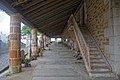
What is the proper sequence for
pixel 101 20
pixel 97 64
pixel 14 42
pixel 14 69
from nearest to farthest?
pixel 97 64 → pixel 14 69 → pixel 14 42 → pixel 101 20

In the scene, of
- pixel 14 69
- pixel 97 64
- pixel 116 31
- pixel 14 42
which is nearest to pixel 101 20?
pixel 116 31

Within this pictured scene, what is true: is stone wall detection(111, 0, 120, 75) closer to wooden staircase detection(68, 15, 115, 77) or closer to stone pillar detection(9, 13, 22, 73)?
wooden staircase detection(68, 15, 115, 77)

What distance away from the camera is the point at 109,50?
7.94 meters

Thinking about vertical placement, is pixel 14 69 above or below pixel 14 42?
below

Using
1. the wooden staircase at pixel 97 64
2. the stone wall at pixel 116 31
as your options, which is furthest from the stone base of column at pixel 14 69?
the stone wall at pixel 116 31

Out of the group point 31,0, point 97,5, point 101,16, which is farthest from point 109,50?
point 31,0

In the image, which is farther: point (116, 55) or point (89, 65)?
point (89, 65)

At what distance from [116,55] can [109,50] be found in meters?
0.53

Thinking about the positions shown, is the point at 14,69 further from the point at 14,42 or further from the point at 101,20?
the point at 101,20

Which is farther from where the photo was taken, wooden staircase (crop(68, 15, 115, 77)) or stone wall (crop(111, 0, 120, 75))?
wooden staircase (crop(68, 15, 115, 77))

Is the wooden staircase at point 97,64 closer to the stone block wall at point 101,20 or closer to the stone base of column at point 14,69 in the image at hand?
the stone block wall at point 101,20

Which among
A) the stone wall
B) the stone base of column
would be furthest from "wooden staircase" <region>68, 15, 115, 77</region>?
the stone base of column

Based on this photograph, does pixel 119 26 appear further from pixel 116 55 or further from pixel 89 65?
pixel 89 65

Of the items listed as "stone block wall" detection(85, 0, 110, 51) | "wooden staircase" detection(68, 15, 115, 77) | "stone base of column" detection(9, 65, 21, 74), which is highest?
"stone block wall" detection(85, 0, 110, 51)
